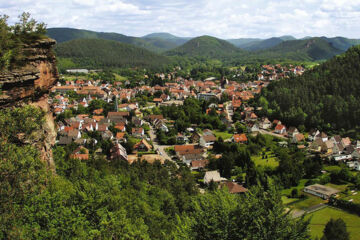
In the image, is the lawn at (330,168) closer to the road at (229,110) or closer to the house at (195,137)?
the house at (195,137)

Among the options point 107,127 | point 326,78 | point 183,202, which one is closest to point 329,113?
point 326,78

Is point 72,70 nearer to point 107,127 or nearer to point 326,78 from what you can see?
point 107,127

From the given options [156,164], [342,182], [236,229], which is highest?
[236,229]

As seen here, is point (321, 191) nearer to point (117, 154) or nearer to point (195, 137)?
point (195, 137)

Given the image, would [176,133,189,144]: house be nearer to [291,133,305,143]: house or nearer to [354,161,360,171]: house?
[291,133,305,143]: house

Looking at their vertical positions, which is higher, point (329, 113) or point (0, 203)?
point (0, 203)

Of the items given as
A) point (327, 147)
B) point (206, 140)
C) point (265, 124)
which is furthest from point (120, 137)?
point (327, 147)
